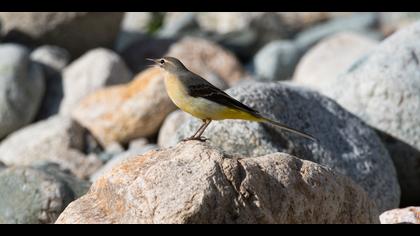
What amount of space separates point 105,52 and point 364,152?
28.1 feet

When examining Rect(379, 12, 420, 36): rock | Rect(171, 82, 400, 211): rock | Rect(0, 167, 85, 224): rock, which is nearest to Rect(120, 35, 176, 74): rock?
Rect(379, 12, 420, 36): rock

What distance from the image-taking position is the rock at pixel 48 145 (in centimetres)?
1523

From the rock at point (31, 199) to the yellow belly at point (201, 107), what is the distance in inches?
92.7

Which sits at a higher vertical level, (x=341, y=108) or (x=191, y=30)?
(x=341, y=108)

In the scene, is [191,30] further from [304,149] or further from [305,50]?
[304,149]

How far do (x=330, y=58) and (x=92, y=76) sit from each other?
15.8ft

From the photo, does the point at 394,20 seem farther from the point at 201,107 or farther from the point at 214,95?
the point at 201,107

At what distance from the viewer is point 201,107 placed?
28.5 feet

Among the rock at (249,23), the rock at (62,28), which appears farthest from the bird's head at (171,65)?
the rock at (249,23)

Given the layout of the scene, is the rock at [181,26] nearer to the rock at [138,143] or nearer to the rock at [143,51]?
the rock at [143,51]

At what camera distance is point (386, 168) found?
1091cm

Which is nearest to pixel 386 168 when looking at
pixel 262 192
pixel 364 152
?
pixel 364 152

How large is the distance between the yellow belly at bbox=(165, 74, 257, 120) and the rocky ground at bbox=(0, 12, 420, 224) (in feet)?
2.43

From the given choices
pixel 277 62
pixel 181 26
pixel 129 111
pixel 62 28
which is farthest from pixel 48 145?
pixel 181 26
